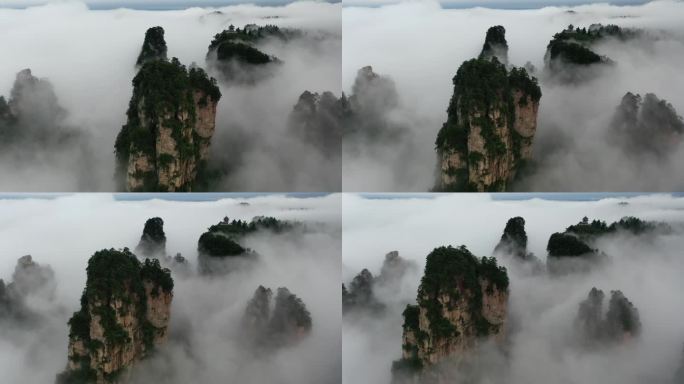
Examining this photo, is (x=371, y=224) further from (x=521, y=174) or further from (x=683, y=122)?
(x=683, y=122)

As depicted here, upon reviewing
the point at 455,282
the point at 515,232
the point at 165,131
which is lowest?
the point at 455,282

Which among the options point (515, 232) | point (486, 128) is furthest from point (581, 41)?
point (515, 232)

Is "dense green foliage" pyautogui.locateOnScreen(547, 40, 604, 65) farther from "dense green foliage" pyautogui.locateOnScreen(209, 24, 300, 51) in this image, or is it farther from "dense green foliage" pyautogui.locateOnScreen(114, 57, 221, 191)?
"dense green foliage" pyautogui.locateOnScreen(114, 57, 221, 191)

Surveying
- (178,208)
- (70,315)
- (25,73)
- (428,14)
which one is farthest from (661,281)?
(25,73)

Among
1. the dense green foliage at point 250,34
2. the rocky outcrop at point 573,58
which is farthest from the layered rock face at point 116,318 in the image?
the rocky outcrop at point 573,58

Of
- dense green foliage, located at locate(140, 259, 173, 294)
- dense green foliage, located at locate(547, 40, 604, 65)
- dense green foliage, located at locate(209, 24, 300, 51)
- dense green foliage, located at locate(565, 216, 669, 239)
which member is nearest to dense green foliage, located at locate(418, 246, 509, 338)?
dense green foliage, located at locate(565, 216, 669, 239)

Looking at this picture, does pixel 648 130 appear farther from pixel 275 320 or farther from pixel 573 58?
pixel 275 320
